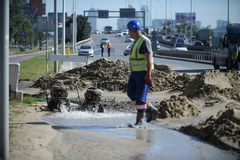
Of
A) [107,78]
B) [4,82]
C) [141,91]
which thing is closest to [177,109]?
[141,91]

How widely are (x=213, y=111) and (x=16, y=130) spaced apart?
18.0 feet

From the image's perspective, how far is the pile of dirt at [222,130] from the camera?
8617 millimetres

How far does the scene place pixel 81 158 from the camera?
764 centimetres

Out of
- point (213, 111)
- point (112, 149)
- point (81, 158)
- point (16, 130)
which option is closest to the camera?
point (81, 158)

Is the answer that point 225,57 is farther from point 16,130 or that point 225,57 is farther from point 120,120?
point 16,130

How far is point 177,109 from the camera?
11953mm

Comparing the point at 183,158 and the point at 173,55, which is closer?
the point at 183,158

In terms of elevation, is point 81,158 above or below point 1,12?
below

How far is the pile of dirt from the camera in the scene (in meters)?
8.62

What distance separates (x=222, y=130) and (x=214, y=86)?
6591 mm

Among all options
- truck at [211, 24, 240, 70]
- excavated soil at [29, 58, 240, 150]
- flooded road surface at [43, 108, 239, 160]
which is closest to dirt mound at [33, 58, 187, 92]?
Answer: excavated soil at [29, 58, 240, 150]

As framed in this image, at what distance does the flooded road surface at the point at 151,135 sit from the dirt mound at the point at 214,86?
10.9 feet

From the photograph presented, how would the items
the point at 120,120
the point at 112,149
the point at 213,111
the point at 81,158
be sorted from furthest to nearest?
1. the point at 213,111
2. the point at 120,120
3. the point at 112,149
4. the point at 81,158

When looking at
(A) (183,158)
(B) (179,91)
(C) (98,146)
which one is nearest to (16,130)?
(C) (98,146)
